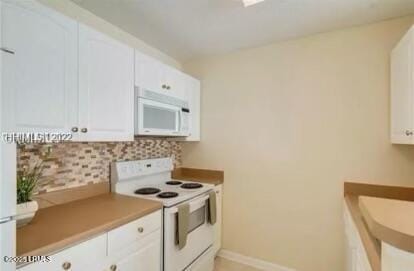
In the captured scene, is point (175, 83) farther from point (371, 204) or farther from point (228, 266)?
point (228, 266)

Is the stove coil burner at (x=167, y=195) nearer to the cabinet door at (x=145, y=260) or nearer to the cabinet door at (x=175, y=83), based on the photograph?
the cabinet door at (x=145, y=260)

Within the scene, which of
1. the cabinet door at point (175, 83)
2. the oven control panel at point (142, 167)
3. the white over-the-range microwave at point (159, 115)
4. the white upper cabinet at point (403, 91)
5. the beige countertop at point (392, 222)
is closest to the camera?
the beige countertop at point (392, 222)

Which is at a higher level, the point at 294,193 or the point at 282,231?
the point at 294,193

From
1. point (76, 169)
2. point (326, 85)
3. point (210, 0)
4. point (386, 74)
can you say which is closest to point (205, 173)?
point (76, 169)

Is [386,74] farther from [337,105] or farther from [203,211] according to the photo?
[203,211]

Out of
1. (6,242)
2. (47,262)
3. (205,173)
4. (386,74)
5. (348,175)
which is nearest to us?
(6,242)

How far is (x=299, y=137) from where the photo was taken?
2.17m

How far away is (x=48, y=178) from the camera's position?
4.98ft

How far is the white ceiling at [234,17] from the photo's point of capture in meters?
1.63

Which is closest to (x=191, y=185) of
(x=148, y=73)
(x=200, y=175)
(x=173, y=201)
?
(x=200, y=175)

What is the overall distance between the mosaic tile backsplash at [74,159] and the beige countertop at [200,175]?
0.62 m

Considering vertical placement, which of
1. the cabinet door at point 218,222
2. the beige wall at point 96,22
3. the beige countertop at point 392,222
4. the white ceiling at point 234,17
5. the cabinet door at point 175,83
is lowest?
the cabinet door at point 218,222

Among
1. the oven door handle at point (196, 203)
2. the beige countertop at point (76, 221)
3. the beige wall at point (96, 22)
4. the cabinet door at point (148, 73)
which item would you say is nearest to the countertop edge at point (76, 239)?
the beige countertop at point (76, 221)

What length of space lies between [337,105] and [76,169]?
223cm
